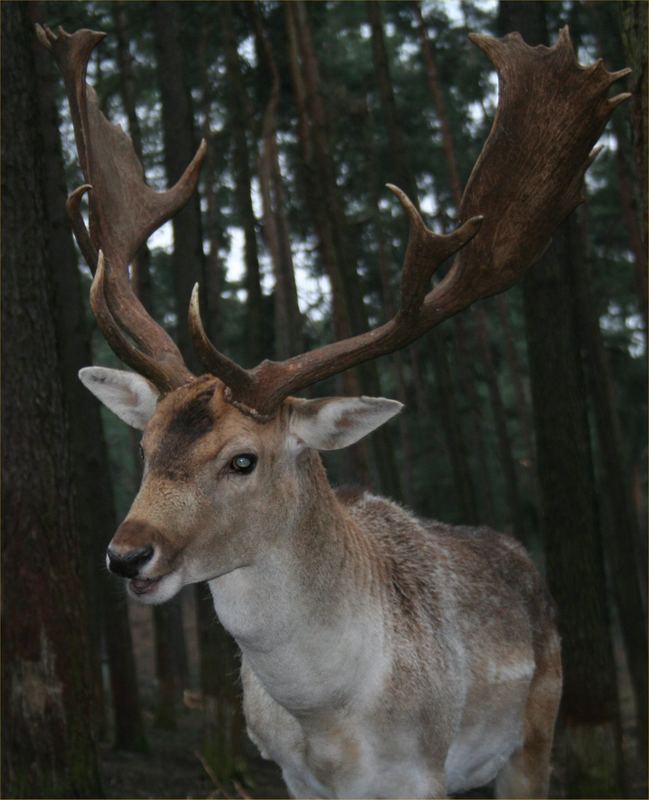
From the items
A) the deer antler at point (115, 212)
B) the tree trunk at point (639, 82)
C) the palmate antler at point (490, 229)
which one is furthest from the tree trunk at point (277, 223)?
the tree trunk at point (639, 82)

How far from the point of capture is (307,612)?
584 cm

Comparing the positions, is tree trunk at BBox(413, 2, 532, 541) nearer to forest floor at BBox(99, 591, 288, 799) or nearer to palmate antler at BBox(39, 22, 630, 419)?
forest floor at BBox(99, 591, 288, 799)

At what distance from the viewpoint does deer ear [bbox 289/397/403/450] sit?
5.75 m

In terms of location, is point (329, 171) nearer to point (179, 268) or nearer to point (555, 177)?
point (179, 268)

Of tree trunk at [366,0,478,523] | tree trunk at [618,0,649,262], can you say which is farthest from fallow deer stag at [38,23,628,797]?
tree trunk at [366,0,478,523]

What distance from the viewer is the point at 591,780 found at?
11500 mm

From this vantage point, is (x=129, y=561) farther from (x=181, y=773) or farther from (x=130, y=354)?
(x=181, y=773)

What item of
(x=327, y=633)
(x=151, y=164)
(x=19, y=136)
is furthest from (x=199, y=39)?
(x=327, y=633)

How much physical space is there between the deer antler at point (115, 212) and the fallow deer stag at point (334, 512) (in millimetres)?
18

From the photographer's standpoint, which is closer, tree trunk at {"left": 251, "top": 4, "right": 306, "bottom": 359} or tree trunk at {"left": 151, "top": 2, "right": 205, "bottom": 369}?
tree trunk at {"left": 151, "top": 2, "right": 205, "bottom": 369}

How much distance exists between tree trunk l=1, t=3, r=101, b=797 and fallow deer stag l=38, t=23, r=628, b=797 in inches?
65.4

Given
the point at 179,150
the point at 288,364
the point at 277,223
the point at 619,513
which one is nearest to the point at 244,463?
the point at 288,364

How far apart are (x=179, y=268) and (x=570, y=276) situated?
209 inches

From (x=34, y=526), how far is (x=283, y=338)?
10.8 metres
